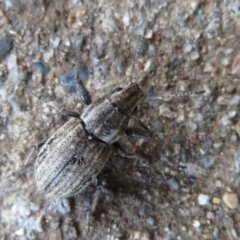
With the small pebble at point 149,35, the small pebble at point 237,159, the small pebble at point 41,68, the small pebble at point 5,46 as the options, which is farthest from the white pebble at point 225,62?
the small pebble at point 5,46

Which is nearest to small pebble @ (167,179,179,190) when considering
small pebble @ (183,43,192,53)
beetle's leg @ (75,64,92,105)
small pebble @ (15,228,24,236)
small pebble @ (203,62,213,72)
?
beetle's leg @ (75,64,92,105)

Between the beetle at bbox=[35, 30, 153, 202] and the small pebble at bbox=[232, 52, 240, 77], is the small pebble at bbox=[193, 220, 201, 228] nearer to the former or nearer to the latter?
the beetle at bbox=[35, 30, 153, 202]

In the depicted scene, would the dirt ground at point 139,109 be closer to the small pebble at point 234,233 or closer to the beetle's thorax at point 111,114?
the small pebble at point 234,233

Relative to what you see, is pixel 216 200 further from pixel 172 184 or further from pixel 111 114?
pixel 111 114

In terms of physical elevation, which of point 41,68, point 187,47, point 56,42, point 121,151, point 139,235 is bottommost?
point 139,235

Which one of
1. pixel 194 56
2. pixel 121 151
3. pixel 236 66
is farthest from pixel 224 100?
pixel 121 151

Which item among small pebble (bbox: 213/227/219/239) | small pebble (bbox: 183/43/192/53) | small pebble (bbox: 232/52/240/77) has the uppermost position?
small pebble (bbox: 183/43/192/53)

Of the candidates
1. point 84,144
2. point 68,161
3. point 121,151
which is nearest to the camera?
point 68,161
